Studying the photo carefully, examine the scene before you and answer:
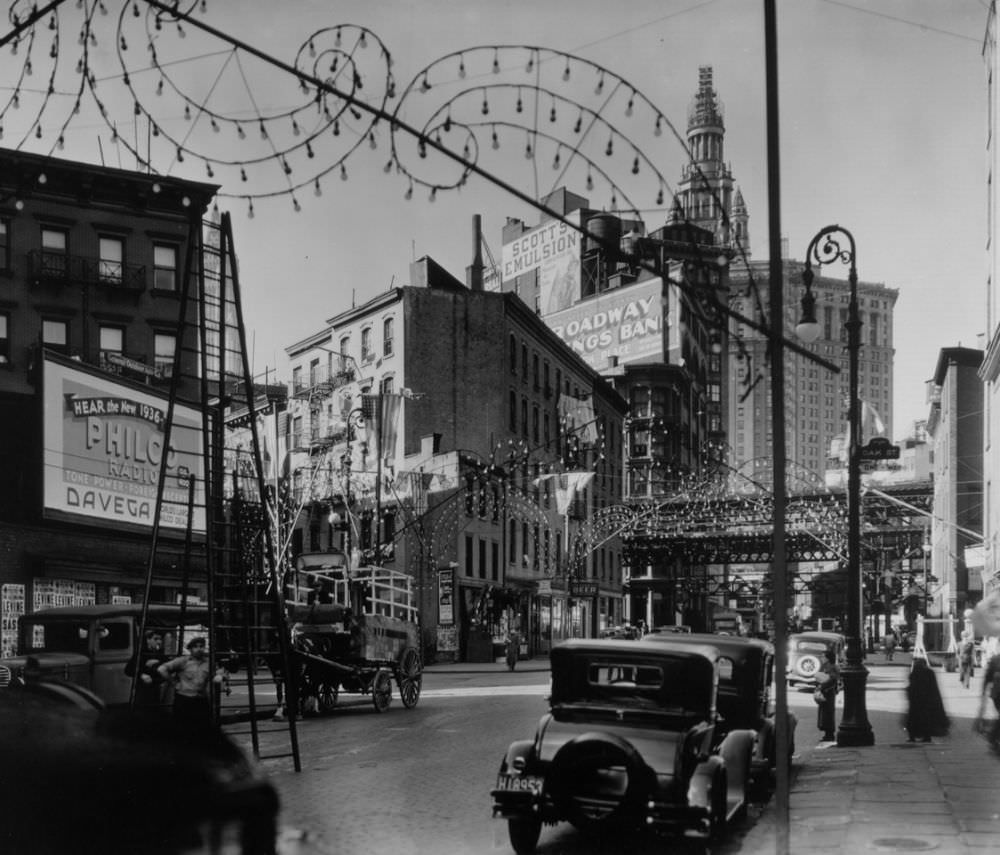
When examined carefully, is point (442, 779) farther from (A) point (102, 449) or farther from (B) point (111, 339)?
(B) point (111, 339)

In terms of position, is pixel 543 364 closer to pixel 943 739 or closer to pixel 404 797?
pixel 943 739

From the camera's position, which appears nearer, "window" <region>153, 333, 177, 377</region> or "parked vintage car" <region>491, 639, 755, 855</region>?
"parked vintage car" <region>491, 639, 755, 855</region>

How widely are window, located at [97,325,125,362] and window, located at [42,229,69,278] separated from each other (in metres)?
2.27

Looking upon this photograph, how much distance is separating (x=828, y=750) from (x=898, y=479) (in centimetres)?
7635

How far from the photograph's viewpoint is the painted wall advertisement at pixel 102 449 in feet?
89.5

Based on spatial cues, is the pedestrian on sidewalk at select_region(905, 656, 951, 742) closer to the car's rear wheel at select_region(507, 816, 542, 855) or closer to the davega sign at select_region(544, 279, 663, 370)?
the car's rear wheel at select_region(507, 816, 542, 855)

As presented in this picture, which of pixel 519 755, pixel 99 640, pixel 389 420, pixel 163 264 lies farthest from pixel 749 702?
pixel 163 264

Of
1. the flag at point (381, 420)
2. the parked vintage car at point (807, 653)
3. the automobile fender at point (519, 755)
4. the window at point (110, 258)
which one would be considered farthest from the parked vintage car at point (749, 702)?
the window at point (110, 258)

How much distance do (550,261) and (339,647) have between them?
63.3 meters

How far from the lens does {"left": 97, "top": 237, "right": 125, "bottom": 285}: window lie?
3428 cm

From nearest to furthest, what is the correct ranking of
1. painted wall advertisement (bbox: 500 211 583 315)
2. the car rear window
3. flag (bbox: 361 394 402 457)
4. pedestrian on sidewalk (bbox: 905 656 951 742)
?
pedestrian on sidewalk (bbox: 905 656 951 742) < the car rear window < flag (bbox: 361 394 402 457) < painted wall advertisement (bbox: 500 211 583 315)

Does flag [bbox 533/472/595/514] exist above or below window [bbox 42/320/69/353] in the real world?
below

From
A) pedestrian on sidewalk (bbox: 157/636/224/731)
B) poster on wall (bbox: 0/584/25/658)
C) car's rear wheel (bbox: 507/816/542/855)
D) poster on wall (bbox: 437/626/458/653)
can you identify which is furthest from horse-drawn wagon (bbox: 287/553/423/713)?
poster on wall (bbox: 437/626/458/653)

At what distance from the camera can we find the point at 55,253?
109 ft
